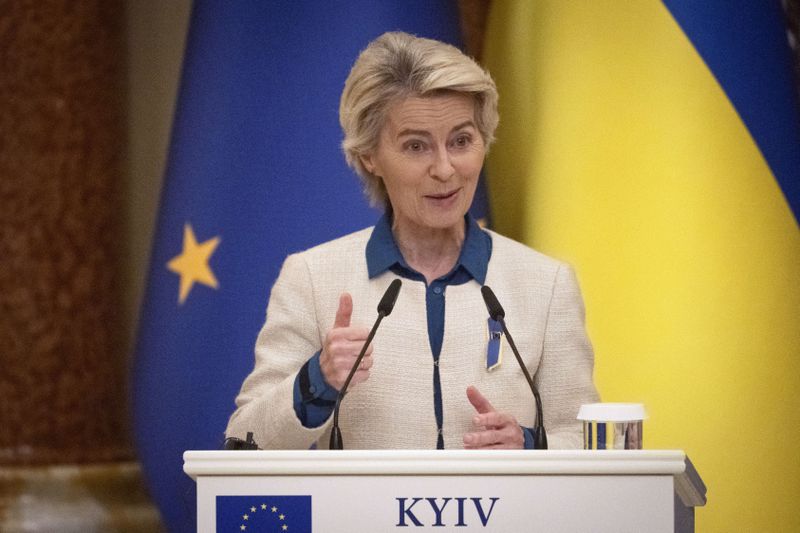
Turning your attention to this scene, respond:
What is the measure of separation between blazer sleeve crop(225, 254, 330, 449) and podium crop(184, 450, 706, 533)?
490 mm

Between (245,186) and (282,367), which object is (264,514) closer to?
(282,367)

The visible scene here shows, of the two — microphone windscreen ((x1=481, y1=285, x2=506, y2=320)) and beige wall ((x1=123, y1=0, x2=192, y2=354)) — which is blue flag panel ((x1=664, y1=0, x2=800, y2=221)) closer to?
microphone windscreen ((x1=481, y1=285, x2=506, y2=320))

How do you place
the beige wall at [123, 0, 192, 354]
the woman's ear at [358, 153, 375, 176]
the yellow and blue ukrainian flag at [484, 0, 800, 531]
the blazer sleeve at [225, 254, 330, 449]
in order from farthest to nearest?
1. the beige wall at [123, 0, 192, 354]
2. the yellow and blue ukrainian flag at [484, 0, 800, 531]
3. the woman's ear at [358, 153, 375, 176]
4. the blazer sleeve at [225, 254, 330, 449]

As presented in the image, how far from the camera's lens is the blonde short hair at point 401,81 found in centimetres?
214

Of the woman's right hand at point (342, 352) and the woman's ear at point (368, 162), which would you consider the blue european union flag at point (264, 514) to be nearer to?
the woman's right hand at point (342, 352)

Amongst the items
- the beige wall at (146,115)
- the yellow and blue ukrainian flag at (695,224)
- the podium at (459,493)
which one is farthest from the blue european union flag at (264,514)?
the beige wall at (146,115)

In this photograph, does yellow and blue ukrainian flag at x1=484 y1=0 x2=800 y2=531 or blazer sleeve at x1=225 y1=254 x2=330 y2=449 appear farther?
yellow and blue ukrainian flag at x1=484 y1=0 x2=800 y2=531

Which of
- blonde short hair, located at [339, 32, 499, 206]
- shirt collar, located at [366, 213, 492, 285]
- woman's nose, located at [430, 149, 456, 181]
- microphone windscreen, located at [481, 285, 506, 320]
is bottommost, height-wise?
microphone windscreen, located at [481, 285, 506, 320]

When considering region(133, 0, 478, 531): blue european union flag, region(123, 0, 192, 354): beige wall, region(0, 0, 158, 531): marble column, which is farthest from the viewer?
region(123, 0, 192, 354): beige wall

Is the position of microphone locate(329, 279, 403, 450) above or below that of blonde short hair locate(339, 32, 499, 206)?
below

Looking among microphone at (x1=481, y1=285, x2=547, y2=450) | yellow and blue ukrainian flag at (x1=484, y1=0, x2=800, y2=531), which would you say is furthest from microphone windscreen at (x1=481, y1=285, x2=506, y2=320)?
yellow and blue ukrainian flag at (x1=484, y1=0, x2=800, y2=531)

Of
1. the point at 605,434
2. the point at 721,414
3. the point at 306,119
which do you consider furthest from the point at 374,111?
the point at 721,414

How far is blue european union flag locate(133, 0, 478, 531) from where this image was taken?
9.41 feet

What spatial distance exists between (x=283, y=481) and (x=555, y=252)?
1.60 metres
